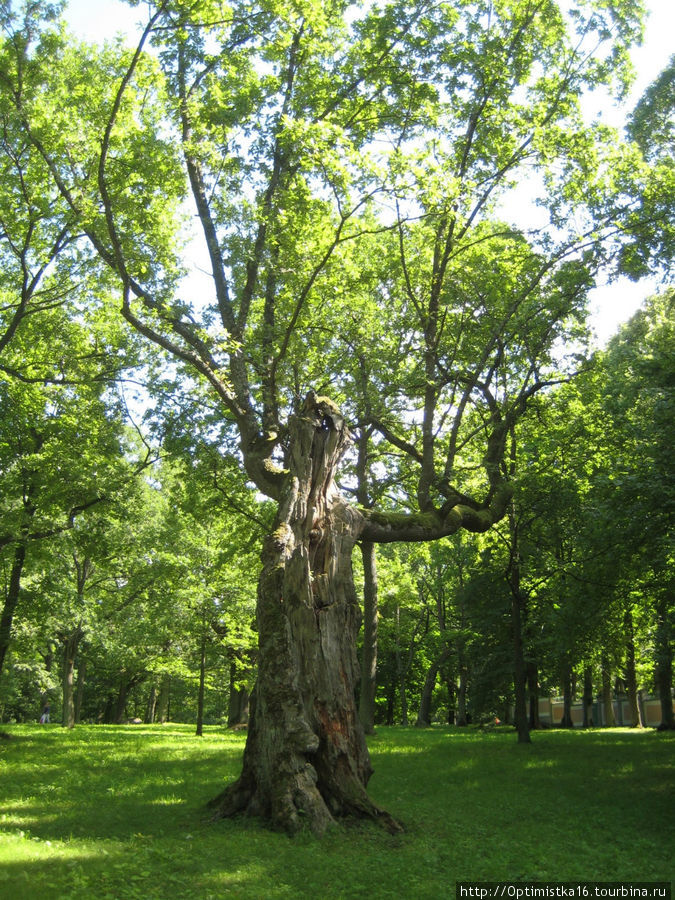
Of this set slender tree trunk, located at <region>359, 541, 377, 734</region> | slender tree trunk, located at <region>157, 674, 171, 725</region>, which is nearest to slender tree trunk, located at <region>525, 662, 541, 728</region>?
slender tree trunk, located at <region>359, 541, 377, 734</region>

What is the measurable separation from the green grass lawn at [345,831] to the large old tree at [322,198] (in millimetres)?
1644

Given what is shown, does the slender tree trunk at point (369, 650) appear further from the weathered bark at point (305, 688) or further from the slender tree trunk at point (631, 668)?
the weathered bark at point (305, 688)

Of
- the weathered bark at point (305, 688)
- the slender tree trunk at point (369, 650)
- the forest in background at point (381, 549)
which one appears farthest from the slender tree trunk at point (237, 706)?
the weathered bark at point (305, 688)

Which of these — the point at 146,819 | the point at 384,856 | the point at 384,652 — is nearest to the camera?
the point at 384,856

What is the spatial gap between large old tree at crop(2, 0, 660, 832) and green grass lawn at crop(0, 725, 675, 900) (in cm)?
164

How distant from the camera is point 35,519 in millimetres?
19500

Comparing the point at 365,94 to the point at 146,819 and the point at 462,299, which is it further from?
the point at 146,819

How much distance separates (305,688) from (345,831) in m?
1.85

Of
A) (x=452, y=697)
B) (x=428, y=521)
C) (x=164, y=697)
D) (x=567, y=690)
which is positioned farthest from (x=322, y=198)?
(x=164, y=697)

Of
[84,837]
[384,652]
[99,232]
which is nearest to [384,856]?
[84,837]

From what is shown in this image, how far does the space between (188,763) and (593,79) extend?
1729 cm

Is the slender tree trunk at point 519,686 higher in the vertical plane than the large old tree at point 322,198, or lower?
lower

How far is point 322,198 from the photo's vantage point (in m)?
13.2

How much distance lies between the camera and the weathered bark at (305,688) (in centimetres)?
927
